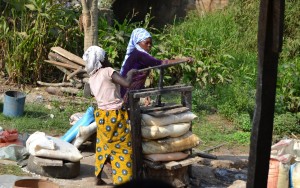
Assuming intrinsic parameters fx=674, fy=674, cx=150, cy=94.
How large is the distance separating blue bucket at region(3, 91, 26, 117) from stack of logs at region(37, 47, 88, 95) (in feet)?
5.49

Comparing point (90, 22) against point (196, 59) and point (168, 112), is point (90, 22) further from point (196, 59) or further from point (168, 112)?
point (168, 112)

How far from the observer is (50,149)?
23.3 feet

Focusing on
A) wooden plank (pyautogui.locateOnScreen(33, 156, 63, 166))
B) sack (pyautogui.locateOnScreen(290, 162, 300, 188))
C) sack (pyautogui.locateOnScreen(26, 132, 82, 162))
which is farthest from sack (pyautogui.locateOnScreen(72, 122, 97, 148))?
sack (pyautogui.locateOnScreen(290, 162, 300, 188))

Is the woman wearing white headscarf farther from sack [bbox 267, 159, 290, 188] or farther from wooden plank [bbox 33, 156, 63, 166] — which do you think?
sack [bbox 267, 159, 290, 188]

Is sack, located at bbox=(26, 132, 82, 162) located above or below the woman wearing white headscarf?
below

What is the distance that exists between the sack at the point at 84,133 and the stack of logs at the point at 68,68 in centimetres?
321

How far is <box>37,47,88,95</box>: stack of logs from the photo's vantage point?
433 inches

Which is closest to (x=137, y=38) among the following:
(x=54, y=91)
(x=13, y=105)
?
(x=13, y=105)

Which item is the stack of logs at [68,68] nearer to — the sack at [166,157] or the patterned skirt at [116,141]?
the patterned skirt at [116,141]

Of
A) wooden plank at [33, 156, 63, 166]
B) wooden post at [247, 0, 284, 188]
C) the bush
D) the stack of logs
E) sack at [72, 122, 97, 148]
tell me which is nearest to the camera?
wooden post at [247, 0, 284, 188]

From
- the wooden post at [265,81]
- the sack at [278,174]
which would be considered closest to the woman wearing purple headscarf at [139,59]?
the sack at [278,174]

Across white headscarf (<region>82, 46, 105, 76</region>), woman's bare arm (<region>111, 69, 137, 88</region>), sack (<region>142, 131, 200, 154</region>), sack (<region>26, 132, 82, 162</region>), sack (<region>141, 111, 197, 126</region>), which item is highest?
white headscarf (<region>82, 46, 105, 76</region>)

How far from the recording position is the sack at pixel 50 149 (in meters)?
7.09

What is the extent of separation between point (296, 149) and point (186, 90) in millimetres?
1374
